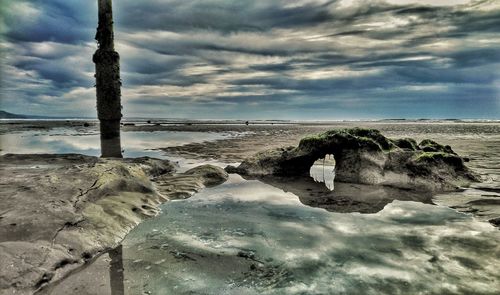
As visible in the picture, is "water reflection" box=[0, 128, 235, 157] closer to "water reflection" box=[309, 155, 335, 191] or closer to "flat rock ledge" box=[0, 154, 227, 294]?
"water reflection" box=[309, 155, 335, 191]

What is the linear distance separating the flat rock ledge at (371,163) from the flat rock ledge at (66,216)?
459 cm

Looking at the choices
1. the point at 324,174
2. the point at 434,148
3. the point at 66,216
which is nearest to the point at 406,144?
Result: the point at 434,148

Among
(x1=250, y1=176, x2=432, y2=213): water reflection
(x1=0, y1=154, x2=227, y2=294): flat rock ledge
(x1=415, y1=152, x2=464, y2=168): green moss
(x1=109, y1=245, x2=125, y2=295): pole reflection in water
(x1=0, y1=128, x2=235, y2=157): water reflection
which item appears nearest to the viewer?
(x1=109, y1=245, x2=125, y2=295): pole reflection in water

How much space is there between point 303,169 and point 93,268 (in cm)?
964

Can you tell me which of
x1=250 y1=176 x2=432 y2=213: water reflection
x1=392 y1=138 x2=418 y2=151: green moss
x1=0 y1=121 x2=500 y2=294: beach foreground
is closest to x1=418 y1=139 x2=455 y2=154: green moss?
x1=392 y1=138 x2=418 y2=151: green moss

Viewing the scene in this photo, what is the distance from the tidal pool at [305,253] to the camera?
14.5 feet

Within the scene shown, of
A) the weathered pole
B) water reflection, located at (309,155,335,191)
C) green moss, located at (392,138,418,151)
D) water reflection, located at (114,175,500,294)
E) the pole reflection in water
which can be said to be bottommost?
water reflection, located at (309,155,335,191)

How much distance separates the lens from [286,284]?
4.44m

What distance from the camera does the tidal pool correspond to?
4.41 m

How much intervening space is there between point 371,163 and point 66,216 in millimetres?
9348

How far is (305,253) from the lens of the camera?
17.8 ft

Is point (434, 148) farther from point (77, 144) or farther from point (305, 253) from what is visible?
point (77, 144)

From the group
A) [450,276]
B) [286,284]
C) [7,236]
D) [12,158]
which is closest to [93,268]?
[7,236]

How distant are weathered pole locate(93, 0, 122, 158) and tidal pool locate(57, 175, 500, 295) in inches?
299
